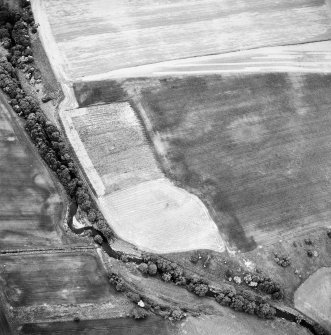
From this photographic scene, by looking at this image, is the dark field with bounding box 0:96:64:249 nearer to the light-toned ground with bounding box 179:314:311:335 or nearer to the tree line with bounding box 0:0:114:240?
the tree line with bounding box 0:0:114:240

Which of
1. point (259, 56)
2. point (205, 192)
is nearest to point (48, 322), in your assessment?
point (205, 192)

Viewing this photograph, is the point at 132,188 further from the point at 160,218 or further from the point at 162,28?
the point at 162,28

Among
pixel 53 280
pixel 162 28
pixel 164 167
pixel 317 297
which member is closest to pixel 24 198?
pixel 53 280

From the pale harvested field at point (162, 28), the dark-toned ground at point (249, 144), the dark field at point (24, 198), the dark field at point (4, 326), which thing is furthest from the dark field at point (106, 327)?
the pale harvested field at point (162, 28)

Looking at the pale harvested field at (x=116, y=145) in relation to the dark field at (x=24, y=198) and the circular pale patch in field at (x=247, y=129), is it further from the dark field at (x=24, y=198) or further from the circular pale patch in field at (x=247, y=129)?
the circular pale patch in field at (x=247, y=129)

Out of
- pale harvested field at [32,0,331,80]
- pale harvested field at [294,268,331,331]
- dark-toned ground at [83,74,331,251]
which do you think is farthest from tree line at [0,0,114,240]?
pale harvested field at [294,268,331,331]

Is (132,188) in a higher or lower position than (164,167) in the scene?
higher
